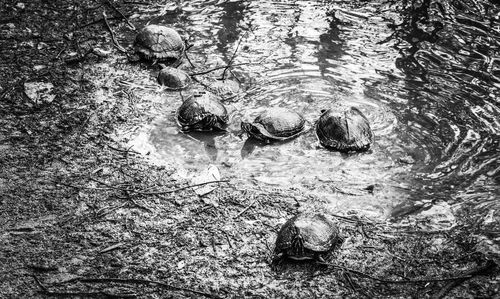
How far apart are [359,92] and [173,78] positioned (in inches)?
90.8

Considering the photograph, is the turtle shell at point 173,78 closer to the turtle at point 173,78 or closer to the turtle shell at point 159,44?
the turtle at point 173,78

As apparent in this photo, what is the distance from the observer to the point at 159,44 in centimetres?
684

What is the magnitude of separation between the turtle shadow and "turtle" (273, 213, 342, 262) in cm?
151

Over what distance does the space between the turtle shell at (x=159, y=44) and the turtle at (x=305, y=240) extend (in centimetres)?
355

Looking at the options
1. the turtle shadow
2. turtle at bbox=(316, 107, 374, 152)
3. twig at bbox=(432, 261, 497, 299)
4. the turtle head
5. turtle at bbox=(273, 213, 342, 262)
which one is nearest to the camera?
twig at bbox=(432, 261, 497, 299)

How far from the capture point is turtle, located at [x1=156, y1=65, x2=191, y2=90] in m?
6.32

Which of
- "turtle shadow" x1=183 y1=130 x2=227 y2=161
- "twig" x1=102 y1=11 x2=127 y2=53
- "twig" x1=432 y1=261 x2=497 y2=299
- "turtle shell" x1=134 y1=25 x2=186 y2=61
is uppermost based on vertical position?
"twig" x1=432 y1=261 x2=497 y2=299

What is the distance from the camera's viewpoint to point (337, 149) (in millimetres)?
5359

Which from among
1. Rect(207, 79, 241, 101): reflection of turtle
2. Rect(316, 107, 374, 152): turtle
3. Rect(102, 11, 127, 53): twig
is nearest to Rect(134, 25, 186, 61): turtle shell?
Rect(102, 11, 127, 53): twig

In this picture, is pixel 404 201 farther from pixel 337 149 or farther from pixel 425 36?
pixel 425 36

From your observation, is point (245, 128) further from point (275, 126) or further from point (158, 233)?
point (158, 233)

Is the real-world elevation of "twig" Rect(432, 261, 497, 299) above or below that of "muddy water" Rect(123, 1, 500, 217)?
above

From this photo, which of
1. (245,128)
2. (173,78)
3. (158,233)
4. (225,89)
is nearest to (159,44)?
(173,78)

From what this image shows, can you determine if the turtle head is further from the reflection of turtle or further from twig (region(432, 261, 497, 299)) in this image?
twig (region(432, 261, 497, 299))
